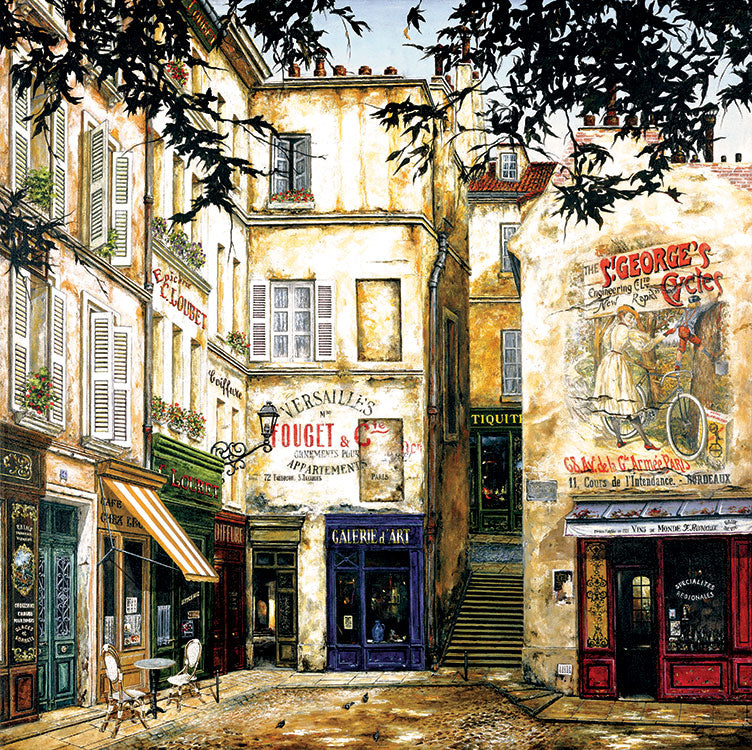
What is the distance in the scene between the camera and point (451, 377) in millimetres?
23438

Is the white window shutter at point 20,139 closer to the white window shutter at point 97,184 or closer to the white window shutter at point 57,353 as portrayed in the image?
the white window shutter at point 57,353

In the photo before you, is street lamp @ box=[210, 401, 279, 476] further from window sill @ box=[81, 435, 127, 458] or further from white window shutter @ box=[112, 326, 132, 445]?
white window shutter @ box=[112, 326, 132, 445]

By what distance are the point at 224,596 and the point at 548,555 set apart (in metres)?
4.91

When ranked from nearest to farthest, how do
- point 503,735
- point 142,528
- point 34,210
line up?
point 34,210
point 503,735
point 142,528

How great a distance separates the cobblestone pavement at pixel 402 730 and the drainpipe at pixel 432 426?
11.0 feet

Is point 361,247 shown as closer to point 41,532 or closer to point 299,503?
point 299,503

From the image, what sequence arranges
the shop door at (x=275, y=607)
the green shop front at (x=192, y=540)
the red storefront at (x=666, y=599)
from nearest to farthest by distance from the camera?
the green shop front at (x=192, y=540)
the red storefront at (x=666, y=599)
the shop door at (x=275, y=607)

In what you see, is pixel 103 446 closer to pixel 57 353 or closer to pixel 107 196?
pixel 57 353

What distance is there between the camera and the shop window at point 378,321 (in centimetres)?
2194

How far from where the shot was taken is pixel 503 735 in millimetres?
14406

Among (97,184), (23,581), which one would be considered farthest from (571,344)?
(23,581)

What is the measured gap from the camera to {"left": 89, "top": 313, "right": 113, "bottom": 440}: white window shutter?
1460 cm

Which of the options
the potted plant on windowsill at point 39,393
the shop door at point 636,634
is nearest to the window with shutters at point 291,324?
the shop door at point 636,634

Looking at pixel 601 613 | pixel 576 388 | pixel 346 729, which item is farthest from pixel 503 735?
pixel 576 388
